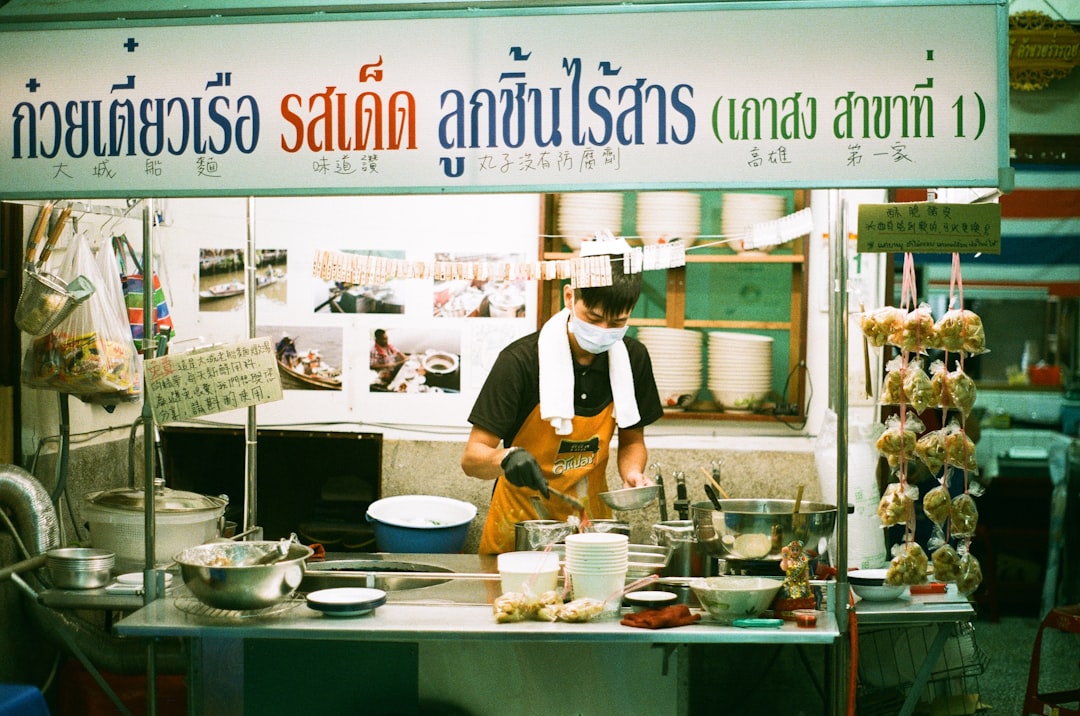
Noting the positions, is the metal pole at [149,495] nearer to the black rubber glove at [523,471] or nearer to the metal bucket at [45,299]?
the metal bucket at [45,299]

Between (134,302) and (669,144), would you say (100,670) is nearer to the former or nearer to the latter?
(134,302)

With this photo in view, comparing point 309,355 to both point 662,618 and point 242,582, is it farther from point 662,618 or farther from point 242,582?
point 662,618

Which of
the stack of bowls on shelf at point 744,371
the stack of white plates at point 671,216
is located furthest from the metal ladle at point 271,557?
the stack of bowls on shelf at point 744,371

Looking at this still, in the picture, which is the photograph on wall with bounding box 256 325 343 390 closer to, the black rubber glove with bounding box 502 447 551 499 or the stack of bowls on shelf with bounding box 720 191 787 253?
the stack of bowls on shelf with bounding box 720 191 787 253

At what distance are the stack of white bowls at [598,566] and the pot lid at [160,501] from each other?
1.54 m

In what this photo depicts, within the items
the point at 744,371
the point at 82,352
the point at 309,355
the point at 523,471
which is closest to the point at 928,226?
the point at 523,471

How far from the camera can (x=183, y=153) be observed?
263 centimetres

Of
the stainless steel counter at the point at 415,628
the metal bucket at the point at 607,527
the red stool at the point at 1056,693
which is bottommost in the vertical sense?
the red stool at the point at 1056,693

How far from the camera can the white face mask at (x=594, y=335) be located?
12.3 ft

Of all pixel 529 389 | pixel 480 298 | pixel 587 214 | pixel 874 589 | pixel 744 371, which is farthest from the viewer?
pixel 480 298

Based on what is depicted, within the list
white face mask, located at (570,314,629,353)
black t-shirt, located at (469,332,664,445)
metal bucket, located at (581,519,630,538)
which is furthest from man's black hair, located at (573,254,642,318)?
metal bucket, located at (581,519,630,538)

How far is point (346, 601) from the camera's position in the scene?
2.65 m

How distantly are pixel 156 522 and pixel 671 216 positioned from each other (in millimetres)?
3014

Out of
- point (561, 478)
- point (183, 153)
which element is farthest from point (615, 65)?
point (561, 478)
